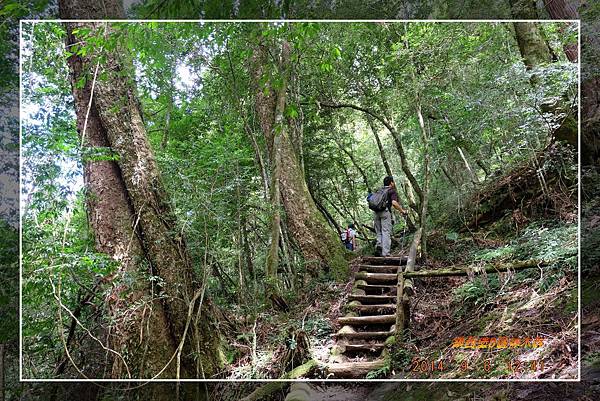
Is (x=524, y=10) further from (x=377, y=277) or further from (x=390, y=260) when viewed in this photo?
(x=377, y=277)

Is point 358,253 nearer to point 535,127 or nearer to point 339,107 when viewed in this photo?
point 339,107

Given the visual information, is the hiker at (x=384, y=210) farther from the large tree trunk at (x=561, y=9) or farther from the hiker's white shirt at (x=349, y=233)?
the large tree trunk at (x=561, y=9)

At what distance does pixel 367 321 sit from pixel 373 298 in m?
0.15

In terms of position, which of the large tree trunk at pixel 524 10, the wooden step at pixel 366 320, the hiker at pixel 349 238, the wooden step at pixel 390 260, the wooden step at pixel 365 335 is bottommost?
the wooden step at pixel 365 335

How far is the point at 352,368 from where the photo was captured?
3.06 meters

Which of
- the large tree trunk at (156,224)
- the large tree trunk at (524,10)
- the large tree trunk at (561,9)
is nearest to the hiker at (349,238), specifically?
the large tree trunk at (156,224)

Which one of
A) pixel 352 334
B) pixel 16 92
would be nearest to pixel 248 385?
pixel 352 334

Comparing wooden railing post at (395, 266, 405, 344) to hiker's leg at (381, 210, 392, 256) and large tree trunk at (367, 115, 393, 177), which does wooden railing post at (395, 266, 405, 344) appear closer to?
hiker's leg at (381, 210, 392, 256)

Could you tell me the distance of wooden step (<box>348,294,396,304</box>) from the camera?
10.4ft

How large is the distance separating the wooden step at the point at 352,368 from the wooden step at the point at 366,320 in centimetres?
23

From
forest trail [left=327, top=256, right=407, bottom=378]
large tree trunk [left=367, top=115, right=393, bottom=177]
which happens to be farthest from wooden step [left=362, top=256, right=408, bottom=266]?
large tree trunk [left=367, top=115, right=393, bottom=177]

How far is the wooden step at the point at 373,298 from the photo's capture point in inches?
125

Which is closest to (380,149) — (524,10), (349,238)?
(349,238)

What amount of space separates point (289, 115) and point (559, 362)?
2342mm
